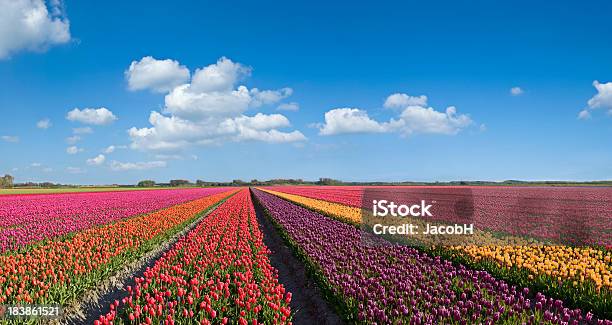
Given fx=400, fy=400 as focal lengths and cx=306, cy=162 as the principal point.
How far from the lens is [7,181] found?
118 meters

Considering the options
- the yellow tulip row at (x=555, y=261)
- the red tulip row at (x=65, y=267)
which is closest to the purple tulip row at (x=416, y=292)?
the yellow tulip row at (x=555, y=261)

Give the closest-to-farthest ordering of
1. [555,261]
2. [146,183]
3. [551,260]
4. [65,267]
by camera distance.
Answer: [65,267] < [551,260] < [555,261] < [146,183]

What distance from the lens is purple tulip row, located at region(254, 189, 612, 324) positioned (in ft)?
19.3

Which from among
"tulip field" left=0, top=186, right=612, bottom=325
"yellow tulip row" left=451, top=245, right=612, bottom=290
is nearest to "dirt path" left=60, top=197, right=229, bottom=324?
"tulip field" left=0, top=186, right=612, bottom=325

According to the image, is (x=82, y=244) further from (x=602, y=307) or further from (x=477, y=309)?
(x=602, y=307)

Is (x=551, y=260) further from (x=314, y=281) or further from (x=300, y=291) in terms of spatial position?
(x=300, y=291)

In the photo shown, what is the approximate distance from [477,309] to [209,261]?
6.10 metres

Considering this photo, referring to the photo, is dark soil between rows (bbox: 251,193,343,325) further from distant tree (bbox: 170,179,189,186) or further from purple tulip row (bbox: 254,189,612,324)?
distant tree (bbox: 170,179,189,186)

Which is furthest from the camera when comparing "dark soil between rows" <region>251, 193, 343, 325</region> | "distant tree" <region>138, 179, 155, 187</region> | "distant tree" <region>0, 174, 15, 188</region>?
"distant tree" <region>138, 179, 155, 187</region>

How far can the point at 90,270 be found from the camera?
31.2ft

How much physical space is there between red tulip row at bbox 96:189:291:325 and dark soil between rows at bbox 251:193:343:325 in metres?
0.58

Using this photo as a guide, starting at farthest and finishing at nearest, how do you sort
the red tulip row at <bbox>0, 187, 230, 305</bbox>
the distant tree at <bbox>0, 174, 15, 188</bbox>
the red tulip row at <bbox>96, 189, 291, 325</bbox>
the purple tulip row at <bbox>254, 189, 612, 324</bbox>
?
1. the distant tree at <bbox>0, 174, 15, 188</bbox>
2. the red tulip row at <bbox>0, 187, 230, 305</bbox>
3. the red tulip row at <bbox>96, 189, 291, 325</bbox>
4. the purple tulip row at <bbox>254, 189, 612, 324</bbox>

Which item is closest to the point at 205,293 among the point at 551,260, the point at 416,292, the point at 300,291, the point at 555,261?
the point at 300,291

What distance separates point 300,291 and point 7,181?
139 meters
